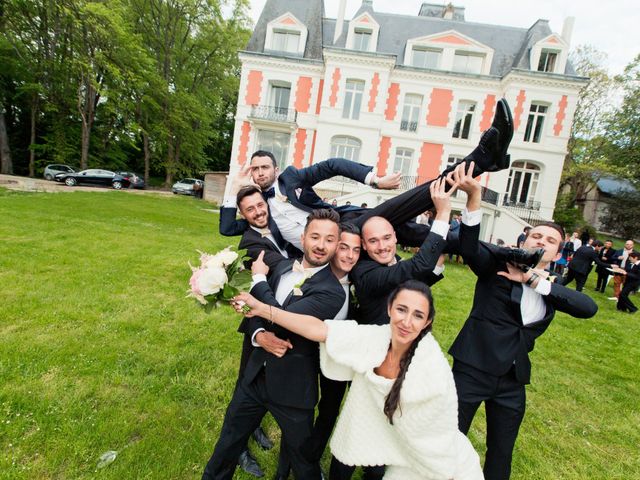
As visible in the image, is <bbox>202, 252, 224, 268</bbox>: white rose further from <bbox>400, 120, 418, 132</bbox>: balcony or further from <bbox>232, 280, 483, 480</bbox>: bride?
<bbox>400, 120, 418, 132</bbox>: balcony

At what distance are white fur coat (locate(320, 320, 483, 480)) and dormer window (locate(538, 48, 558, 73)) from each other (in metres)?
25.2

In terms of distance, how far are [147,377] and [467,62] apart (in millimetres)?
24508

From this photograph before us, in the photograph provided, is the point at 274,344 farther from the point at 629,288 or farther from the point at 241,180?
the point at 629,288

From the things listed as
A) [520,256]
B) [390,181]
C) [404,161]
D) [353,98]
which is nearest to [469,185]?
[520,256]

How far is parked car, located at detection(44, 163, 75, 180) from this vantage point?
25266 millimetres

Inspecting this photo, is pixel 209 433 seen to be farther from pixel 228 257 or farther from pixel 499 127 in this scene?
pixel 499 127

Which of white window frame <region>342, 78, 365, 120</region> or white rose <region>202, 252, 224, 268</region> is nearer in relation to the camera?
white rose <region>202, 252, 224, 268</region>

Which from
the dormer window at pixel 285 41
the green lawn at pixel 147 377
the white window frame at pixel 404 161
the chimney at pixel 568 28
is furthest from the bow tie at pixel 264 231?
the chimney at pixel 568 28

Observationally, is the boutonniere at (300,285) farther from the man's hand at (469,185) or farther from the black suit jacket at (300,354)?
the man's hand at (469,185)

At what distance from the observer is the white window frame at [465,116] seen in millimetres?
21719

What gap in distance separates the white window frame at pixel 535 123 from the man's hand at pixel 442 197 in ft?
74.5

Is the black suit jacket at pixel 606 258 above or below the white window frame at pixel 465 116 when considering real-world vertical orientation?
below

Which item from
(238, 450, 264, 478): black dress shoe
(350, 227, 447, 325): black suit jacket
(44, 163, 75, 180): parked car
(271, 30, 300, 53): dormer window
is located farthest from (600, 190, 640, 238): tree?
(44, 163, 75, 180): parked car

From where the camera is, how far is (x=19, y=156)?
94.8ft
